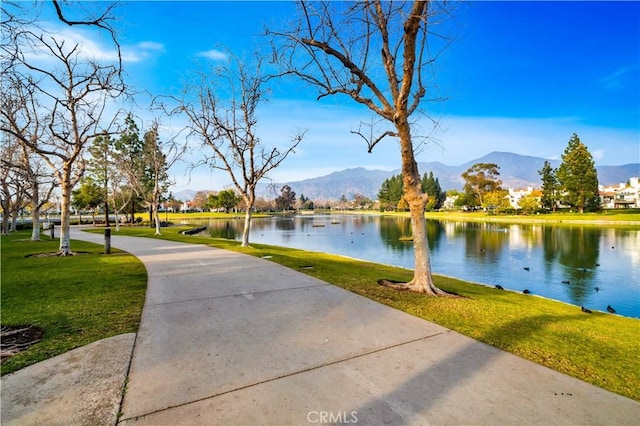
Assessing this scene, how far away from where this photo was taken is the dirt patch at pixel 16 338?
3.38m

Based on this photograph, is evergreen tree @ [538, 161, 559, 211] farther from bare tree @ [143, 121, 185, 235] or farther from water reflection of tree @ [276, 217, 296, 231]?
bare tree @ [143, 121, 185, 235]

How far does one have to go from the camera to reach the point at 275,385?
2.68 metres

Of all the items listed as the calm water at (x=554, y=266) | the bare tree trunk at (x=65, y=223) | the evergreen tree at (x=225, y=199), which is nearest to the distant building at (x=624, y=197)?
the calm water at (x=554, y=266)

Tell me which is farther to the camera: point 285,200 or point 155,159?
point 285,200

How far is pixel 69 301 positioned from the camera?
17.1ft

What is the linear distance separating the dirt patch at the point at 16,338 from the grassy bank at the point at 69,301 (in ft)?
0.28

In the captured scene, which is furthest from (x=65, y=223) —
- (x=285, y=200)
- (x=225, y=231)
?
(x=285, y=200)

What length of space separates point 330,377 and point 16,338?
3.80 metres

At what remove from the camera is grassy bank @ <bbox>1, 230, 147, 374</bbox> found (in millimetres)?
3652

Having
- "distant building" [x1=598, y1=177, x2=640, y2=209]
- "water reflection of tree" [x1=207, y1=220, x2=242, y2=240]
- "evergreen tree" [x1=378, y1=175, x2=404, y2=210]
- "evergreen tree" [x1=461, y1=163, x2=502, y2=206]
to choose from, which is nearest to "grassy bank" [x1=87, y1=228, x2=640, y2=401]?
"water reflection of tree" [x1=207, y1=220, x2=242, y2=240]

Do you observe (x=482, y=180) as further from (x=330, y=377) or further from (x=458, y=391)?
(x=330, y=377)

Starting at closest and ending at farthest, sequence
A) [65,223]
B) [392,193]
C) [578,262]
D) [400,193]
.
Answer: [65,223]
[578,262]
[400,193]
[392,193]

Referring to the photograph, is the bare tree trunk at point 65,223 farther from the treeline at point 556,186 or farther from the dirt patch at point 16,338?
the treeline at point 556,186

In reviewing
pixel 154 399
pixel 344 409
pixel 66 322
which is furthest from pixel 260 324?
pixel 66 322
